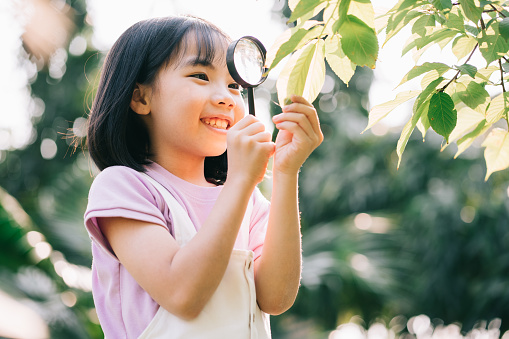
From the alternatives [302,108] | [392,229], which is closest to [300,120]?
[302,108]

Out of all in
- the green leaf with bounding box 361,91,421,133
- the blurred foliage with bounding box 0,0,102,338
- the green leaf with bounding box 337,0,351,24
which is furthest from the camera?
the blurred foliage with bounding box 0,0,102,338

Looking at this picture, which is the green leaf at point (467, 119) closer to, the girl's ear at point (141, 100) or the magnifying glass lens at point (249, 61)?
the magnifying glass lens at point (249, 61)

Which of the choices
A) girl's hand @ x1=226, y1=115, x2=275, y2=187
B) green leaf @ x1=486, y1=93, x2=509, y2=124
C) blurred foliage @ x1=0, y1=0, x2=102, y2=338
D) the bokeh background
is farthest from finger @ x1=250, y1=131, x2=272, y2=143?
the bokeh background

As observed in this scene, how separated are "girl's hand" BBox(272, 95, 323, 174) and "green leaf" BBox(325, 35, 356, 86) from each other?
0.09 metres

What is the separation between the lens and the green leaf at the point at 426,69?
938mm

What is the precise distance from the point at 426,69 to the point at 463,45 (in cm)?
12

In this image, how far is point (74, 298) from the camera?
4.45 meters

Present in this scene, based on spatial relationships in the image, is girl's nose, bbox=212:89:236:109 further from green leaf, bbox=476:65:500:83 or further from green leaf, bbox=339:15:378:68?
green leaf, bbox=476:65:500:83

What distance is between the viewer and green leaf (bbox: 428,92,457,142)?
0.92m

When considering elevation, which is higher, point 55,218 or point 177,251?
point 177,251

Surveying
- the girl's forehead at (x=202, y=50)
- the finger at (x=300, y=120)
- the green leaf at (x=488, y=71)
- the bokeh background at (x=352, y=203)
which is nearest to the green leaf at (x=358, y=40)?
the finger at (x=300, y=120)

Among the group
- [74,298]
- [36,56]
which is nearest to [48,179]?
[36,56]

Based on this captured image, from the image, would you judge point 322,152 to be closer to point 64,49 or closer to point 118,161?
point 64,49

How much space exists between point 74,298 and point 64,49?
4483mm
